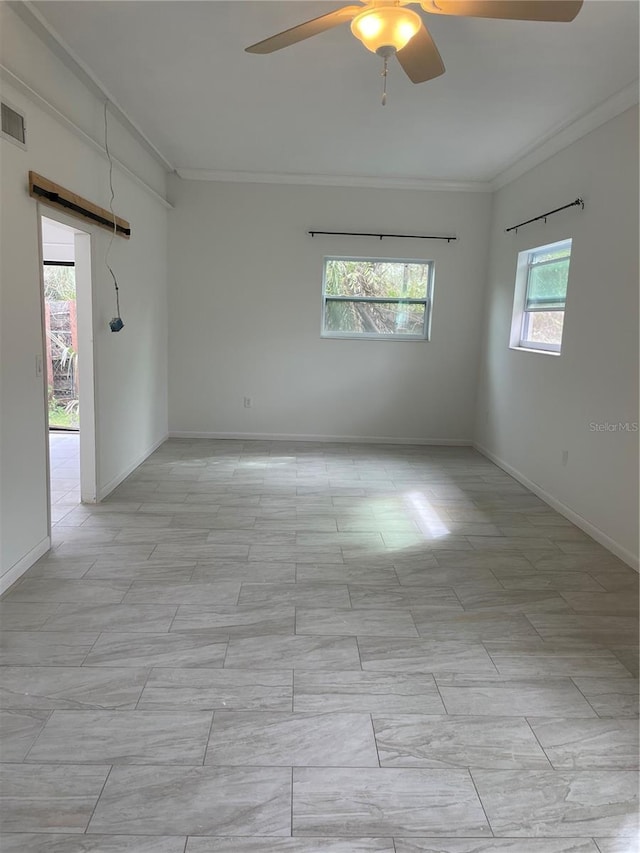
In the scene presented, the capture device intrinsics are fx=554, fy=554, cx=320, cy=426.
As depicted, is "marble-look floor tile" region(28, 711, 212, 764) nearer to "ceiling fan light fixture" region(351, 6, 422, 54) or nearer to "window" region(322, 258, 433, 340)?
"ceiling fan light fixture" region(351, 6, 422, 54)

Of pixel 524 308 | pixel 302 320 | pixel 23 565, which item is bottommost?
pixel 23 565

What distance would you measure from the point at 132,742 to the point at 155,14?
10.2 ft

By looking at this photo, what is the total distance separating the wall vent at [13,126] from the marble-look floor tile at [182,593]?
223 centimetres

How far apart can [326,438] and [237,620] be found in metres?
3.80

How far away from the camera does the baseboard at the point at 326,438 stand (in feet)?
20.2

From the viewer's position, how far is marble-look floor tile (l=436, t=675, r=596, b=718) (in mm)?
1974

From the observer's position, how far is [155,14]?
2.64 m

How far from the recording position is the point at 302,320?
19.6 feet

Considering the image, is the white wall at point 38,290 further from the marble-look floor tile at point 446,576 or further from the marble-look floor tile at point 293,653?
the marble-look floor tile at point 446,576

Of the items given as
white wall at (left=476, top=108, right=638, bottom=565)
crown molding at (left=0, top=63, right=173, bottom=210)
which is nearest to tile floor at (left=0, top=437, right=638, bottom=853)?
white wall at (left=476, top=108, right=638, bottom=565)

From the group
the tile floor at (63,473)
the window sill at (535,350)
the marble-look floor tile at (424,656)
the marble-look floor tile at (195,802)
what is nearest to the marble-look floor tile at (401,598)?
the marble-look floor tile at (424,656)

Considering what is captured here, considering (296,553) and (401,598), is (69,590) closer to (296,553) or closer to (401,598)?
(296,553)

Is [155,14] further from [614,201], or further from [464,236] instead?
[464,236]

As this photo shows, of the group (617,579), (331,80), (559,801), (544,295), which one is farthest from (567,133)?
(559,801)
